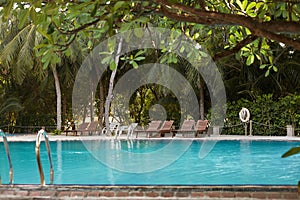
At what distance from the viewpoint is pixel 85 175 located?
8719 mm

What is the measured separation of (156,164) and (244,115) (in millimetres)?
7715

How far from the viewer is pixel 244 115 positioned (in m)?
17.1

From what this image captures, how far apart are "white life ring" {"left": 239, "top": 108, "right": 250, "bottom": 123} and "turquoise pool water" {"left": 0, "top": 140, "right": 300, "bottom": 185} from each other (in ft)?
7.21

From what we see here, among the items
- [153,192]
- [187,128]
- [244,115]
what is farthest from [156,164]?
[244,115]

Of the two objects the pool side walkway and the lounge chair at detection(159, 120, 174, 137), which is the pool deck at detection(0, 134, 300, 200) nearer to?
the pool side walkway

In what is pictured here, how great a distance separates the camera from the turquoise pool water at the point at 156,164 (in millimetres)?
8234

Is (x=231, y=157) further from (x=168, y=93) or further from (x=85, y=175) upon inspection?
(x=168, y=93)

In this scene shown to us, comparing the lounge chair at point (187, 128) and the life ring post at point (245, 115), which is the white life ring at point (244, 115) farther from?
the lounge chair at point (187, 128)

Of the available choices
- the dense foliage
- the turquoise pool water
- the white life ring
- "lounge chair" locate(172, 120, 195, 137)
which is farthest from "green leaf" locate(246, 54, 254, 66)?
the white life ring

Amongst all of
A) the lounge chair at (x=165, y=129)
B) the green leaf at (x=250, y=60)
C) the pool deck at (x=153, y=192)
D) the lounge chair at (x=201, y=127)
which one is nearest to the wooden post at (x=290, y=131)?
the lounge chair at (x=201, y=127)

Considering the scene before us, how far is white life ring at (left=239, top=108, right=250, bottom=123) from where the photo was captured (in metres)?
17.0

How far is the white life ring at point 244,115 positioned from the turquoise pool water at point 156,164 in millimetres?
2199

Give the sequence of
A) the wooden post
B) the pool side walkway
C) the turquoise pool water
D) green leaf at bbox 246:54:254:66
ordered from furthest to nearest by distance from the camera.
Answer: the wooden post
the turquoise pool water
the pool side walkway
green leaf at bbox 246:54:254:66

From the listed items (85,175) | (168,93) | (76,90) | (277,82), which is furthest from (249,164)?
(76,90)
